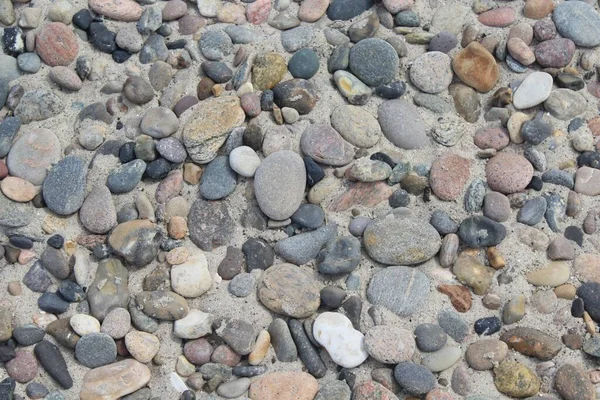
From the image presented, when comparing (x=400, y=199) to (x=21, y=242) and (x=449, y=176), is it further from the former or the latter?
(x=21, y=242)

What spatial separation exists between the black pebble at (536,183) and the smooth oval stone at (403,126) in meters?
0.36

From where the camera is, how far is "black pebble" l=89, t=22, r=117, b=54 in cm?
249

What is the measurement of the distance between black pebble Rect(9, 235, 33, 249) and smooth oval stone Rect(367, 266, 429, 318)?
1.09m

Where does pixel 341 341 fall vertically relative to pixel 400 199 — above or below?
below

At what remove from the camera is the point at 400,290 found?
2.08 metres

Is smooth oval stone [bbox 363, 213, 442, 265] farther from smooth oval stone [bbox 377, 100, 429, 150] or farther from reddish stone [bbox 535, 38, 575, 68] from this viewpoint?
reddish stone [bbox 535, 38, 575, 68]

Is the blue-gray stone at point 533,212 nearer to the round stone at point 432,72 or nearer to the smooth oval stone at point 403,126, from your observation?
the smooth oval stone at point 403,126

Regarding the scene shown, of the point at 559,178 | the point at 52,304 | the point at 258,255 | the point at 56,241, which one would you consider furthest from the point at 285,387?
the point at 559,178

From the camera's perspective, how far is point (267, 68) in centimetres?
239

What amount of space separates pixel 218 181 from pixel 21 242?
25.8 inches

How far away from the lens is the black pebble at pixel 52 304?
2.12 meters

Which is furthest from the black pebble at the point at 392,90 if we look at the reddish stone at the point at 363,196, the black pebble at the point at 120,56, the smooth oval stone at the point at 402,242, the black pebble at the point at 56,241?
the black pebble at the point at 56,241

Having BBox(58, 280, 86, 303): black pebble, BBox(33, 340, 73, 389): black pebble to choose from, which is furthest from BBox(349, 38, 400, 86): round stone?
BBox(33, 340, 73, 389): black pebble

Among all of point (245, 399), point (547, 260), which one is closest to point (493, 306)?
point (547, 260)
